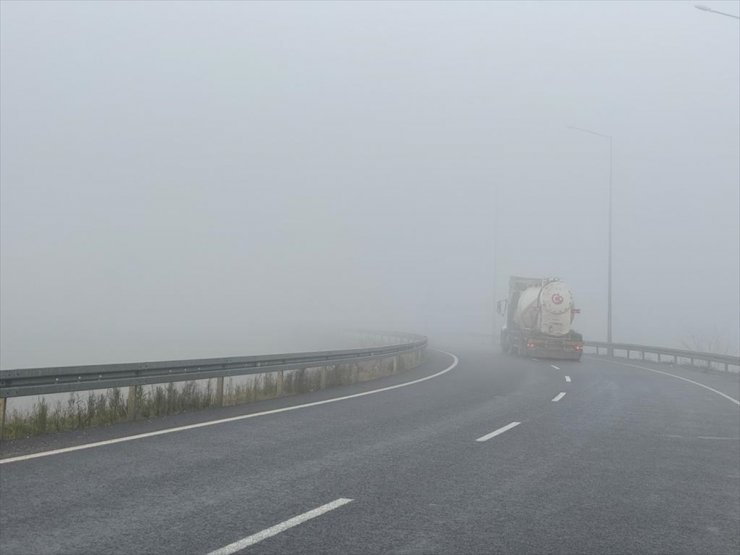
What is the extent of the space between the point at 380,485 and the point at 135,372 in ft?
18.4

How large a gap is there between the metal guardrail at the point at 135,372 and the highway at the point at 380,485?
716 millimetres

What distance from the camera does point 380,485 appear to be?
6844 mm

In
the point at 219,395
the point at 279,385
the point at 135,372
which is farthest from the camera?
the point at 279,385

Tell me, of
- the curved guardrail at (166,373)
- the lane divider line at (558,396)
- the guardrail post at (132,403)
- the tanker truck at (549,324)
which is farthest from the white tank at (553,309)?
the guardrail post at (132,403)

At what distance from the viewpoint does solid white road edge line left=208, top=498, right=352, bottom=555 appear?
4.82 metres

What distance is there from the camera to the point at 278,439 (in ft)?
30.2

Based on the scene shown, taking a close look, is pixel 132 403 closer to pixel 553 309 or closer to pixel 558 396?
pixel 558 396

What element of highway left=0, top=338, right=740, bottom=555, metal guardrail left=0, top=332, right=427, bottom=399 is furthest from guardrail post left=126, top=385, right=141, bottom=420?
highway left=0, top=338, right=740, bottom=555

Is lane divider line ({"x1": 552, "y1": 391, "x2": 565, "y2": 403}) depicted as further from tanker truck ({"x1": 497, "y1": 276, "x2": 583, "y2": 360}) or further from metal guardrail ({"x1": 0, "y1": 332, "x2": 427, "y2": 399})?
tanker truck ({"x1": 497, "y1": 276, "x2": 583, "y2": 360})

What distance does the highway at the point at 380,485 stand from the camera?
519 cm

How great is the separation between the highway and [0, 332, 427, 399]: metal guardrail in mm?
716

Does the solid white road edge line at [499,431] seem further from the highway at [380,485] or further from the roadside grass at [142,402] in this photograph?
the roadside grass at [142,402]

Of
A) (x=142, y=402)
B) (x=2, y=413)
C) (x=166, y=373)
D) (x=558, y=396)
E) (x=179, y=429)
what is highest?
(x=166, y=373)

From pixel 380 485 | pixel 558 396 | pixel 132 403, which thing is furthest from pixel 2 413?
pixel 558 396
